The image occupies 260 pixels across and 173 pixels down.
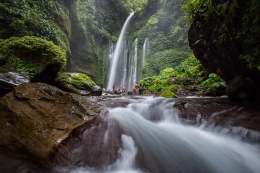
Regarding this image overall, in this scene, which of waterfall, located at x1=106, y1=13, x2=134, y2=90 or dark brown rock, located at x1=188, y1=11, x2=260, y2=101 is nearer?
dark brown rock, located at x1=188, y1=11, x2=260, y2=101

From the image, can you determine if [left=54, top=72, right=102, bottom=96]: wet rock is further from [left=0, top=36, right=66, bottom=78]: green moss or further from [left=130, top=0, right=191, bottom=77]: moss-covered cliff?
[left=130, top=0, right=191, bottom=77]: moss-covered cliff

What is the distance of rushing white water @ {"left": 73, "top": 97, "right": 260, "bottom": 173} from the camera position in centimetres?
242

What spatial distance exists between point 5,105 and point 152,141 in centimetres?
296

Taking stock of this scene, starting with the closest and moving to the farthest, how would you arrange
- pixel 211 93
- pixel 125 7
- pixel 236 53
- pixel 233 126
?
pixel 233 126 < pixel 236 53 < pixel 211 93 < pixel 125 7

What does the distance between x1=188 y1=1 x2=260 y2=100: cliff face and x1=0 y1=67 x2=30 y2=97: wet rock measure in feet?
17.7

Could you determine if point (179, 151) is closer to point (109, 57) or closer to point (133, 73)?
point (133, 73)

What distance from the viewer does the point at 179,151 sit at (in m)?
2.92

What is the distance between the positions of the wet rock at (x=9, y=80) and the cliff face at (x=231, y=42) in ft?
17.7

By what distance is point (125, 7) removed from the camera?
25953 mm

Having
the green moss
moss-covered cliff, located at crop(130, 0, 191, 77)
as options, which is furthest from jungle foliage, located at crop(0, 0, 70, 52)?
moss-covered cliff, located at crop(130, 0, 191, 77)

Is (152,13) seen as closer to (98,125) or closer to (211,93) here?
(211,93)

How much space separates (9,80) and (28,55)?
6.77ft

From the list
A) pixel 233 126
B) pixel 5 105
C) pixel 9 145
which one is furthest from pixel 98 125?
pixel 233 126

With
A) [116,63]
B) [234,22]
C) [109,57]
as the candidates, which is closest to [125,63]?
[116,63]
